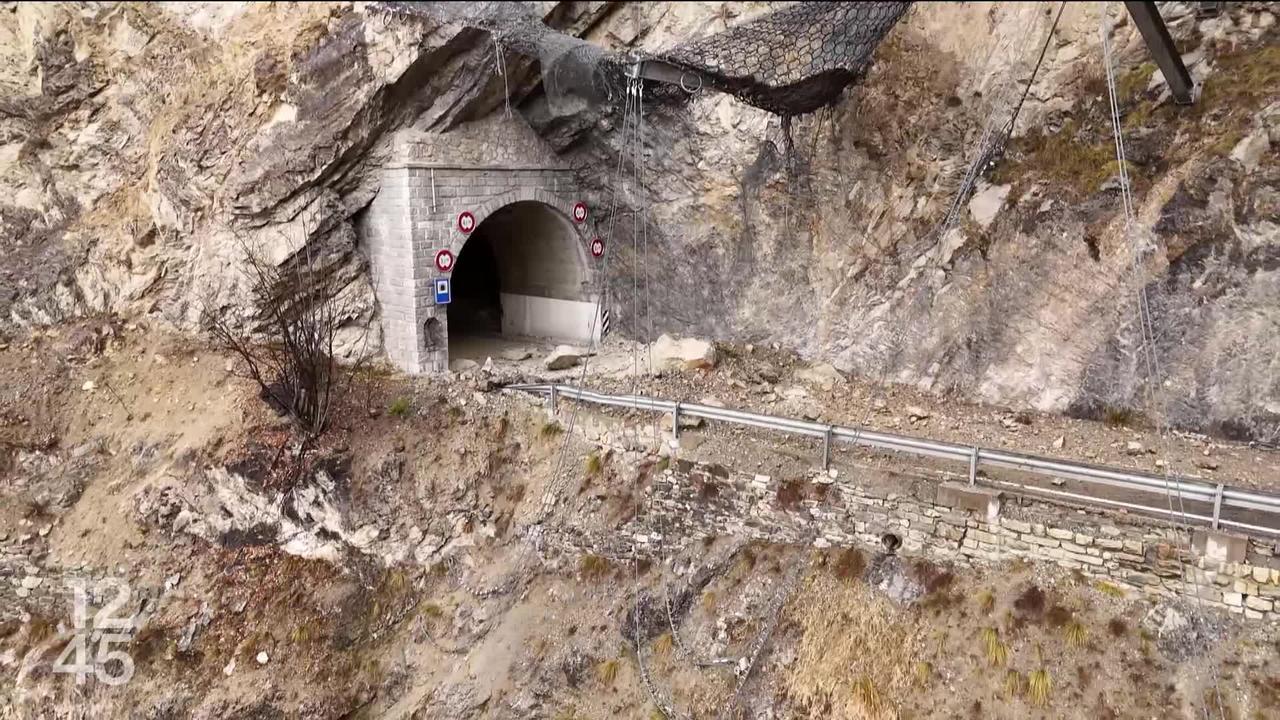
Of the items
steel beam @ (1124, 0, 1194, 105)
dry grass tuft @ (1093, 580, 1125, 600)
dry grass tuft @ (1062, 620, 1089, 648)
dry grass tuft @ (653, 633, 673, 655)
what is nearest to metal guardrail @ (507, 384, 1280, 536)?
dry grass tuft @ (1093, 580, 1125, 600)

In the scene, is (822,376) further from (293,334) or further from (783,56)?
(293,334)

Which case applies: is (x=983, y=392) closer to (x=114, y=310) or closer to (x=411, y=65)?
(x=411, y=65)

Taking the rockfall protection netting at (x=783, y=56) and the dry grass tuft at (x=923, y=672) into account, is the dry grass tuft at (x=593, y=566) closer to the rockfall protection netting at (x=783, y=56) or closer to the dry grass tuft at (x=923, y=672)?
the dry grass tuft at (x=923, y=672)

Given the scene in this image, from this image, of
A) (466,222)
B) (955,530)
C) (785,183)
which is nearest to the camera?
(955,530)

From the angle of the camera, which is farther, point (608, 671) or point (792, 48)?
point (792, 48)

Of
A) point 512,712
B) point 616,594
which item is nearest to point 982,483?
point 616,594

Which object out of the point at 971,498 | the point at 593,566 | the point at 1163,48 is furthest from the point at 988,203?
the point at 593,566

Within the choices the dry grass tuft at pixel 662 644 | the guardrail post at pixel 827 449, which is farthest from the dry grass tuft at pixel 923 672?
the dry grass tuft at pixel 662 644
